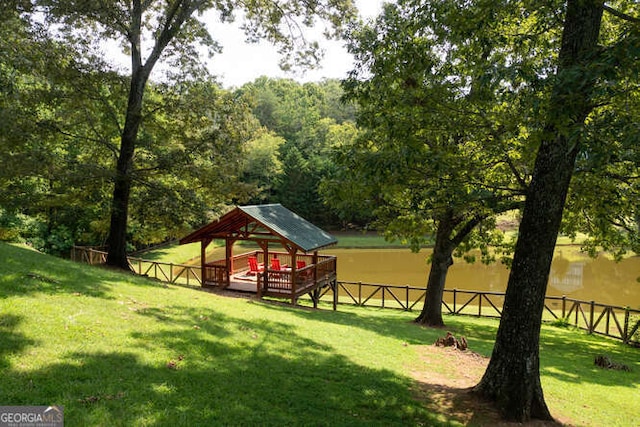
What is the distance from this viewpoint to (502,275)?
2820 cm

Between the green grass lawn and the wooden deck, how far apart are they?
4.63 meters

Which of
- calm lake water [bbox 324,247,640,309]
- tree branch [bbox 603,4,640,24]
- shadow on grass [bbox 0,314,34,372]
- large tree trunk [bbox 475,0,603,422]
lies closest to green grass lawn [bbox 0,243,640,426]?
shadow on grass [bbox 0,314,34,372]

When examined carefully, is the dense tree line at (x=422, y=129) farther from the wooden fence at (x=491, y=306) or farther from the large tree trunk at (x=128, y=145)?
the wooden fence at (x=491, y=306)

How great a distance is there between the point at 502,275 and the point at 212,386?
1049 inches

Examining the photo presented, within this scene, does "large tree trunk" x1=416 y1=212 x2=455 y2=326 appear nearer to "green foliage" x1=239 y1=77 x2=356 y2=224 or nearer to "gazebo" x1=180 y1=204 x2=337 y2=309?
"gazebo" x1=180 y1=204 x2=337 y2=309

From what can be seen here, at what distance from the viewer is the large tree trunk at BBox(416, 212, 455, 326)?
46.6ft

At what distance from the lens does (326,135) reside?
57.6m

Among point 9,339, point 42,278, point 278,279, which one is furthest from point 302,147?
point 9,339

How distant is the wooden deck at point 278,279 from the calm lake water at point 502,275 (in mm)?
8667

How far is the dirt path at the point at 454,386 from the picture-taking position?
5.85 metres

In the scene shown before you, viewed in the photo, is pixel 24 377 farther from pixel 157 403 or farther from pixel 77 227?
pixel 77 227

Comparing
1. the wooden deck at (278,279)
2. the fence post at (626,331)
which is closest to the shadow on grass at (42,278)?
the wooden deck at (278,279)

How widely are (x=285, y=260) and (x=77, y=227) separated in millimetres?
14106

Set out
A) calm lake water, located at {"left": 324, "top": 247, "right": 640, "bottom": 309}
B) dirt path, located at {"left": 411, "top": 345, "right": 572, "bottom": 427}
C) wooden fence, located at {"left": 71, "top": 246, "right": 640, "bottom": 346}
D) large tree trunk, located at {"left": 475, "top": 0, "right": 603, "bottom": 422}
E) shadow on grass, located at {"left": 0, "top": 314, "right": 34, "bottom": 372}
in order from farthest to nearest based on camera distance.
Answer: calm lake water, located at {"left": 324, "top": 247, "right": 640, "bottom": 309}, wooden fence, located at {"left": 71, "top": 246, "right": 640, "bottom": 346}, dirt path, located at {"left": 411, "top": 345, "right": 572, "bottom": 427}, large tree trunk, located at {"left": 475, "top": 0, "right": 603, "bottom": 422}, shadow on grass, located at {"left": 0, "top": 314, "right": 34, "bottom": 372}
